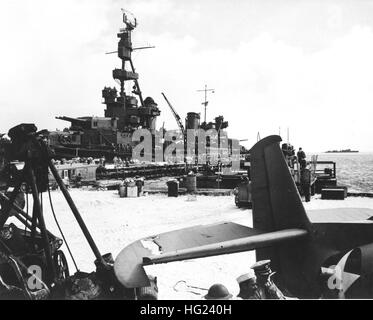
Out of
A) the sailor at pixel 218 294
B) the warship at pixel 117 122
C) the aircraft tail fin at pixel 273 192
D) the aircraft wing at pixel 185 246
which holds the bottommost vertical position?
the sailor at pixel 218 294

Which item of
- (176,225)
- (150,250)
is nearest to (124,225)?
(176,225)

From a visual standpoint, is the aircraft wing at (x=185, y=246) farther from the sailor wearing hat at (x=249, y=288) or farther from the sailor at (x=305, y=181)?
the sailor at (x=305, y=181)

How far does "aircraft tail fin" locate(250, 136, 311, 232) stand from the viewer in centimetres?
543

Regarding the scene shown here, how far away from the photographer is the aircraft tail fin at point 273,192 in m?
5.43

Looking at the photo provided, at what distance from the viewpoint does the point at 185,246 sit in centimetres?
460

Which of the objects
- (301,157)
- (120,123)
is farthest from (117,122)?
(301,157)

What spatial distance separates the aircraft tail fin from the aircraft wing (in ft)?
1.02

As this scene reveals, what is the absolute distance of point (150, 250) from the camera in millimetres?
4250

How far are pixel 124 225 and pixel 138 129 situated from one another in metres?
46.4

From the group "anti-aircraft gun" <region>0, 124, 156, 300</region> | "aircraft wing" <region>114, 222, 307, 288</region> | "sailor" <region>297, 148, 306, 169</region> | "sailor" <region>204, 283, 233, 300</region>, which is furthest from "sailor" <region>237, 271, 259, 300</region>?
"sailor" <region>297, 148, 306, 169</region>

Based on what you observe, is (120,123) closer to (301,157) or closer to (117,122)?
(117,122)

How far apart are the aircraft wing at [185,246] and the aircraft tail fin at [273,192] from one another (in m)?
0.31

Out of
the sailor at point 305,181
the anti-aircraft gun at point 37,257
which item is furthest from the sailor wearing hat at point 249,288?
the sailor at point 305,181

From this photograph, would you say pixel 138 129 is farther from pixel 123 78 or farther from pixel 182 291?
pixel 182 291
